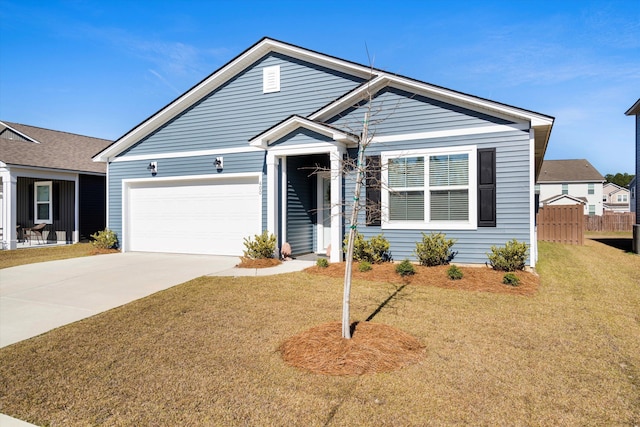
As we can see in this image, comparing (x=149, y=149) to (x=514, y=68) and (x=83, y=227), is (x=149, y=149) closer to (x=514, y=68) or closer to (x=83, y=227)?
(x=83, y=227)

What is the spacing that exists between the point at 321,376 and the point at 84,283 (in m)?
6.68

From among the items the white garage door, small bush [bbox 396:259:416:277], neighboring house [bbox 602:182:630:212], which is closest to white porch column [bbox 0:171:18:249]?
the white garage door

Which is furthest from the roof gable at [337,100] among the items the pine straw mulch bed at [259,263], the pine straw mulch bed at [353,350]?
the pine straw mulch bed at [353,350]

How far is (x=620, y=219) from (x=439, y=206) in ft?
86.0

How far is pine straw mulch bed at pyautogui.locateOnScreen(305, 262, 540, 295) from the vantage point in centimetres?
712

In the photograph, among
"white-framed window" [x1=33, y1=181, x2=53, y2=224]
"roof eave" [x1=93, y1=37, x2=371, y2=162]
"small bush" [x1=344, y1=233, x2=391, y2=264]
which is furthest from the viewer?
"white-framed window" [x1=33, y1=181, x2=53, y2=224]

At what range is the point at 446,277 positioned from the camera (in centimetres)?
782

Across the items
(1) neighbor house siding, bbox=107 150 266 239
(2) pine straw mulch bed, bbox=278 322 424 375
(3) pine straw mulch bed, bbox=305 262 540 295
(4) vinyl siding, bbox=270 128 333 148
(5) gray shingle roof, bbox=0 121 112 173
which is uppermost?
(5) gray shingle roof, bbox=0 121 112 173

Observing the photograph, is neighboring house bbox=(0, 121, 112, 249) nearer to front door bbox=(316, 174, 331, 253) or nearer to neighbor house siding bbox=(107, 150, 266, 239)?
neighbor house siding bbox=(107, 150, 266, 239)

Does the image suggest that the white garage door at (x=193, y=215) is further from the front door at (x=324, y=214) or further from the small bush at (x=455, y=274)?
the small bush at (x=455, y=274)

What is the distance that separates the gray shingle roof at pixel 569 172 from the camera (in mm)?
41375

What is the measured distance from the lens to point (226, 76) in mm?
11922

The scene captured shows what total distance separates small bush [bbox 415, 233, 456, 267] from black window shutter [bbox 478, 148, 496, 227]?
90cm

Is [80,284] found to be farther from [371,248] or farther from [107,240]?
[371,248]
